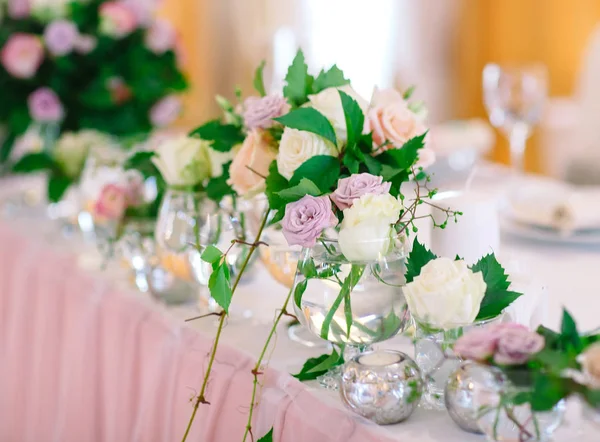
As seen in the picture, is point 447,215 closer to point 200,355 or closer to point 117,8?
point 200,355

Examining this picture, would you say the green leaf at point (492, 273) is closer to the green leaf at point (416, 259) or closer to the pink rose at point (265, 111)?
the green leaf at point (416, 259)

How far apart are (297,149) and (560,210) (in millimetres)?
695

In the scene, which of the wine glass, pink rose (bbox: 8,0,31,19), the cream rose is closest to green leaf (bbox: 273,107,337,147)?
the cream rose

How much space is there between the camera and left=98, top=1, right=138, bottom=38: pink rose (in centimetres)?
182

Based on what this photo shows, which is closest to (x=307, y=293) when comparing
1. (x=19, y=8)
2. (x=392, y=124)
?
(x=392, y=124)

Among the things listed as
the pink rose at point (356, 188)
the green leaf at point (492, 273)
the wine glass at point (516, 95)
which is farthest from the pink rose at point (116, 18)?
the green leaf at point (492, 273)

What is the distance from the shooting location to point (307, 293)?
2.65 ft

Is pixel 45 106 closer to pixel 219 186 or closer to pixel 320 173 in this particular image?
pixel 219 186

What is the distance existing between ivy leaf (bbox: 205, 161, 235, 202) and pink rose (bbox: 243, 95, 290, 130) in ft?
0.36

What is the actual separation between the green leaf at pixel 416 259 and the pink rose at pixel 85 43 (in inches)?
49.5

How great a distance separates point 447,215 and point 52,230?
1039 mm

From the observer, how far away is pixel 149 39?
191 centimetres

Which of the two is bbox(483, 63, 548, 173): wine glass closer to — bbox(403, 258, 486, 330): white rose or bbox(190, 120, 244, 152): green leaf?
bbox(190, 120, 244, 152): green leaf

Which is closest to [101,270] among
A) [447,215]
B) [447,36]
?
[447,215]
